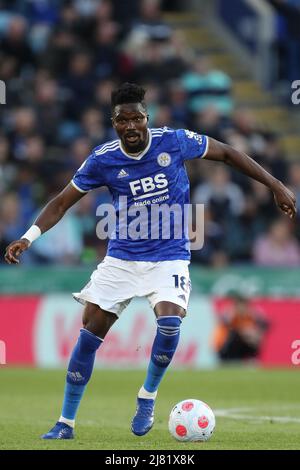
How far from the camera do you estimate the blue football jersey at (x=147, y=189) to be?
9.25 metres

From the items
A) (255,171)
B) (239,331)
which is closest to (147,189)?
(255,171)

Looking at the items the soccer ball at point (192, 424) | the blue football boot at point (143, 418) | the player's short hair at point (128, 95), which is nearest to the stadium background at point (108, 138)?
the player's short hair at point (128, 95)

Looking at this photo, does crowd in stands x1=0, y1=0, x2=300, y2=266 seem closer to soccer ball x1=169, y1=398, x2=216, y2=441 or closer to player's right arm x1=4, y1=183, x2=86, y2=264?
player's right arm x1=4, y1=183, x2=86, y2=264

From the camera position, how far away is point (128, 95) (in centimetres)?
904

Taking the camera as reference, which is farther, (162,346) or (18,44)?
(18,44)

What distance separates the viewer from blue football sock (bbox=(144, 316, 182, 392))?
9016 mm

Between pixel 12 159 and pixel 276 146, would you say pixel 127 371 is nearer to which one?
pixel 12 159

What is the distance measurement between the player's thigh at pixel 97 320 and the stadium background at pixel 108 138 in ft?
24.0

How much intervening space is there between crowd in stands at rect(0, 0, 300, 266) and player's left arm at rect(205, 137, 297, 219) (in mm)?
8565

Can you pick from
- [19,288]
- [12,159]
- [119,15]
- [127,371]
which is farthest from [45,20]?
[127,371]

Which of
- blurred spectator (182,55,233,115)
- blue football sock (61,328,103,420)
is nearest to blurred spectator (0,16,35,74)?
blurred spectator (182,55,233,115)

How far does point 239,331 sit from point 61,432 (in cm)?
856

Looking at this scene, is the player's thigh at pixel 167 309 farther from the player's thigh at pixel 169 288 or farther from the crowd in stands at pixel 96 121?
the crowd in stands at pixel 96 121

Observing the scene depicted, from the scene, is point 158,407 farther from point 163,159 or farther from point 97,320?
point 163,159
